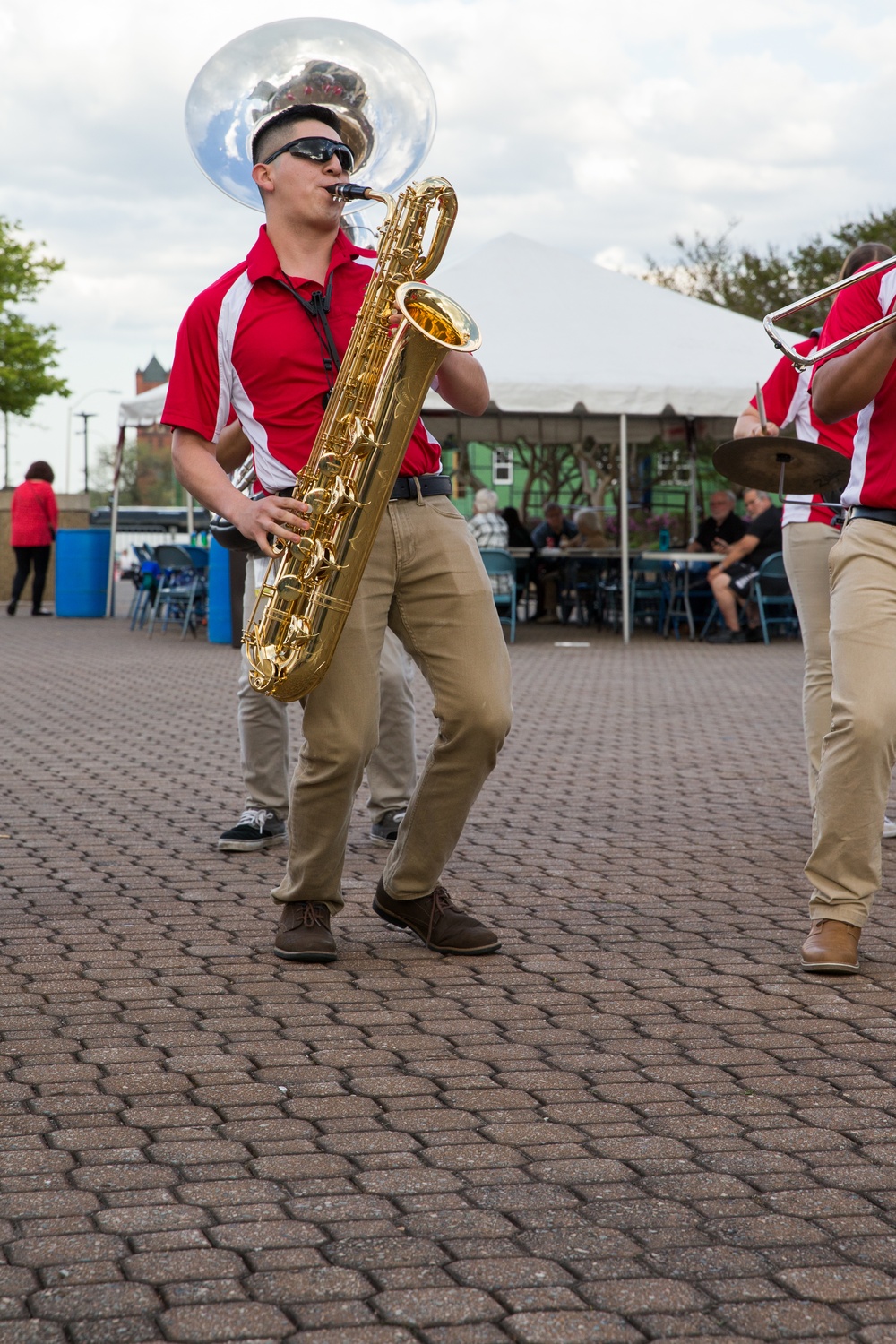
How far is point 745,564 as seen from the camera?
16797mm

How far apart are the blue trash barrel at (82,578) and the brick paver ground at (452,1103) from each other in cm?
1536

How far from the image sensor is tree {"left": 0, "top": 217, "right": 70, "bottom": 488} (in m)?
36.0

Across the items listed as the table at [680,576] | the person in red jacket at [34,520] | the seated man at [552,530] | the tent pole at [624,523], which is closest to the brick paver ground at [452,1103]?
the tent pole at [624,523]

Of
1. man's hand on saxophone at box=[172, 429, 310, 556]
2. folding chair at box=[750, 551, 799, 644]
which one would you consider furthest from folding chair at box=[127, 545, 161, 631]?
man's hand on saxophone at box=[172, 429, 310, 556]

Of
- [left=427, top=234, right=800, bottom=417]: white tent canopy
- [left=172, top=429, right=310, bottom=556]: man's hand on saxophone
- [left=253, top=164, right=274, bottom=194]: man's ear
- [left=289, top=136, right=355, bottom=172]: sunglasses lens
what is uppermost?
[left=427, top=234, right=800, bottom=417]: white tent canopy

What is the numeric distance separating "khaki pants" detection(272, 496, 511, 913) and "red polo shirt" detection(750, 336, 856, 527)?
6.11 ft

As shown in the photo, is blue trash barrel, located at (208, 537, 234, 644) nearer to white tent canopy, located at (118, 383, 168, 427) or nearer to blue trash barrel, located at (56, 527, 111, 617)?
white tent canopy, located at (118, 383, 168, 427)

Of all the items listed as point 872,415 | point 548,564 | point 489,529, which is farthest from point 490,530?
point 872,415

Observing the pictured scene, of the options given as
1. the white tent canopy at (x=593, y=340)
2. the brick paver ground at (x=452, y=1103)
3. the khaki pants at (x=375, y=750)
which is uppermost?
the white tent canopy at (x=593, y=340)

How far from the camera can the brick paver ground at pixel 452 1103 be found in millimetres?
2465

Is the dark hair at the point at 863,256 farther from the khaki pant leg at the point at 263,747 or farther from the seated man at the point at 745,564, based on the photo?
the seated man at the point at 745,564

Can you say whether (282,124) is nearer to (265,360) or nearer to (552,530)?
(265,360)

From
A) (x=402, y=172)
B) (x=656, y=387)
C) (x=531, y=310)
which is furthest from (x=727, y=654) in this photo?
(x=402, y=172)

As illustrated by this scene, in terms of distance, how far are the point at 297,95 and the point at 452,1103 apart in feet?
12.6
